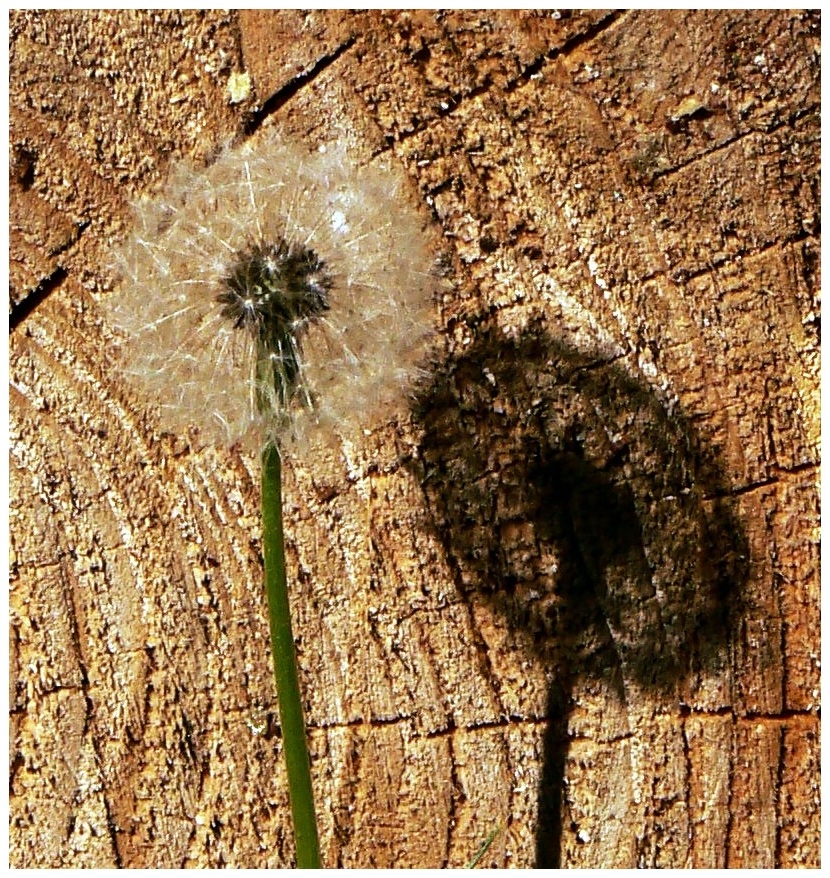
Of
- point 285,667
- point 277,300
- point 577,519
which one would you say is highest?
point 277,300

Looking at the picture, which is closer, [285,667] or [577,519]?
[285,667]

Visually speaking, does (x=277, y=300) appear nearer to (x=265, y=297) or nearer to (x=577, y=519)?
(x=265, y=297)

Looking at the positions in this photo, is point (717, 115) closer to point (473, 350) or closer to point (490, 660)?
point (473, 350)

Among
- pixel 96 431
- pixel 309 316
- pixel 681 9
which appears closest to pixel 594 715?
pixel 309 316

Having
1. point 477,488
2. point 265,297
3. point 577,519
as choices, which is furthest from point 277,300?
point 577,519

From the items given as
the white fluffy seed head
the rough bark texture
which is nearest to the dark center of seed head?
the white fluffy seed head

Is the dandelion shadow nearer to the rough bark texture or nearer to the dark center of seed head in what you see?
the rough bark texture
